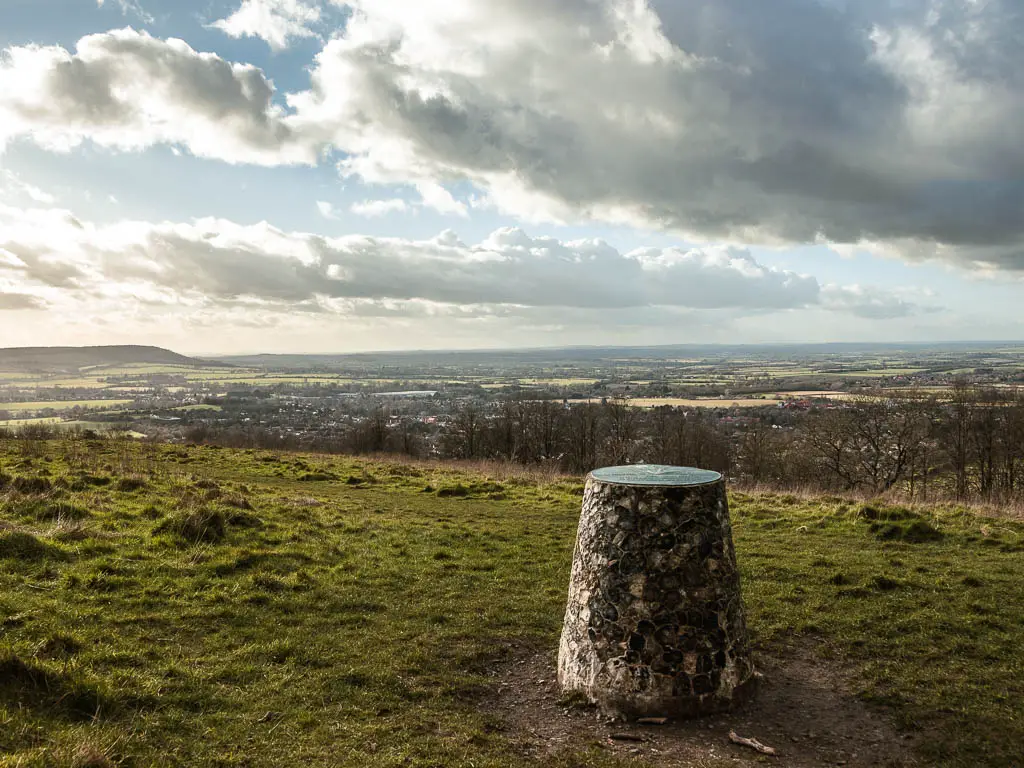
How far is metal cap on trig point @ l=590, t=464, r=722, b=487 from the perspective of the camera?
24.2 ft

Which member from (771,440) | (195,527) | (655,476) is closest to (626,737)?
(655,476)

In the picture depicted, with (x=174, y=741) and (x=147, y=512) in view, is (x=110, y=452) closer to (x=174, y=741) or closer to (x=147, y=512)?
(x=147, y=512)

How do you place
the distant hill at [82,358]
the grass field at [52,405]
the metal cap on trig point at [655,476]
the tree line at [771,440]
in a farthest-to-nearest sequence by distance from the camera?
the distant hill at [82,358] → the grass field at [52,405] → the tree line at [771,440] → the metal cap on trig point at [655,476]

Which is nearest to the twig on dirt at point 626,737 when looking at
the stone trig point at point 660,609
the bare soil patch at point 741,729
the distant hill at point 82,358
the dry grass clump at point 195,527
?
the bare soil patch at point 741,729

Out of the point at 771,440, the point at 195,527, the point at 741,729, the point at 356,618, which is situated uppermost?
the point at 195,527

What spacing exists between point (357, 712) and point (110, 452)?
23041 millimetres

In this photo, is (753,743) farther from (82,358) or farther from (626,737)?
(82,358)

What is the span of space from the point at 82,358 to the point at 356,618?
590 ft

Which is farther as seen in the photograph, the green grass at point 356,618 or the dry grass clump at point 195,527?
the dry grass clump at point 195,527

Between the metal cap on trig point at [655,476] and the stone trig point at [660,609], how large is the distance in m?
0.05

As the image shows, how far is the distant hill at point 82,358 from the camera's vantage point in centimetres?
12875

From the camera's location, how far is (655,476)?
779 cm

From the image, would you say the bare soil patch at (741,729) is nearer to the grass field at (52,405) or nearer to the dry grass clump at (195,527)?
the dry grass clump at (195,527)

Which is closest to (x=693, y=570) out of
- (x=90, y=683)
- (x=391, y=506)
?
(x=90, y=683)
